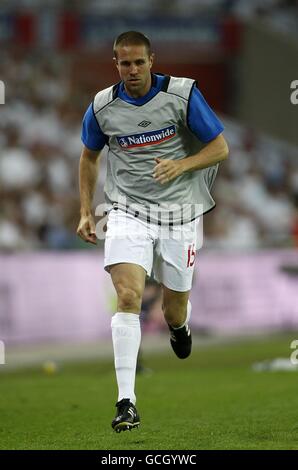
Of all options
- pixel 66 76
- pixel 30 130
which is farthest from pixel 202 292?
pixel 66 76

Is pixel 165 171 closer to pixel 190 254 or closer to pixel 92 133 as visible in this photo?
pixel 92 133

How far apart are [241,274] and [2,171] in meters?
4.52

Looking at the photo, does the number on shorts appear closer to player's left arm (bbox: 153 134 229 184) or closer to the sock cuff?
player's left arm (bbox: 153 134 229 184)

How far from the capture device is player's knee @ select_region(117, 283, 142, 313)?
782cm

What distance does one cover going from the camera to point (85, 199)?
27.9 feet

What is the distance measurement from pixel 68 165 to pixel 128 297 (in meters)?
13.2

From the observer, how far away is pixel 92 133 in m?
8.45

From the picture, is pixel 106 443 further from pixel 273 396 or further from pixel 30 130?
pixel 30 130

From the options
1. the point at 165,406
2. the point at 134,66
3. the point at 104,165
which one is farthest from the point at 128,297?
the point at 104,165

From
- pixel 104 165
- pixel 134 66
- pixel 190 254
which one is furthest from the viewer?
pixel 104 165

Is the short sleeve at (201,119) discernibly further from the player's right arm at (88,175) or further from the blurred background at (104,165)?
the blurred background at (104,165)

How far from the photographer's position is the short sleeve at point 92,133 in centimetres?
839

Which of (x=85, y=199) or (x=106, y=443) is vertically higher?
(x=85, y=199)

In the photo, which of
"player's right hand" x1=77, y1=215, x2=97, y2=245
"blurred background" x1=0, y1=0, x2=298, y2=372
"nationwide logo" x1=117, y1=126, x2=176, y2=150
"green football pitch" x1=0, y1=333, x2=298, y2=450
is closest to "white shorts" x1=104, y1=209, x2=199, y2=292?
"player's right hand" x1=77, y1=215, x2=97, y2=245
